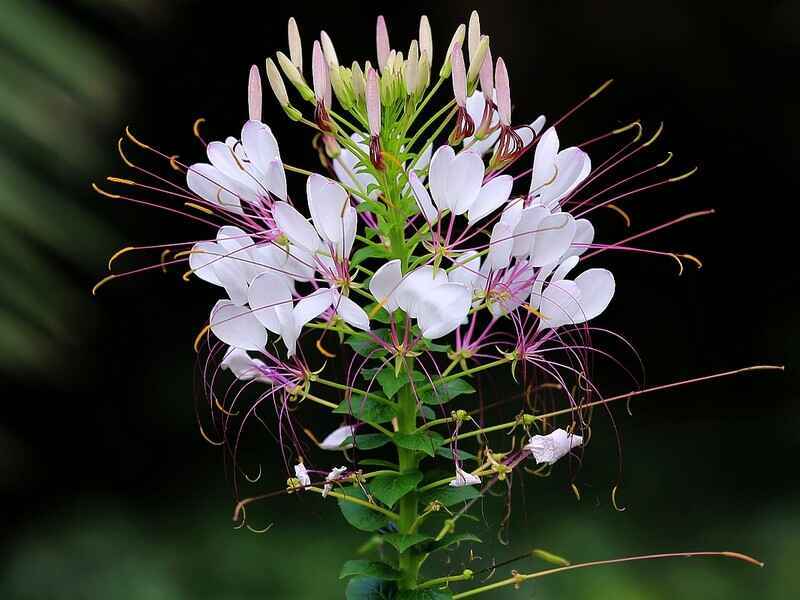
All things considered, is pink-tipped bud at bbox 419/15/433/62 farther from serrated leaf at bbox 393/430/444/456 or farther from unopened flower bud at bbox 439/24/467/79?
serrated leaf at bbox 393/430/444/456

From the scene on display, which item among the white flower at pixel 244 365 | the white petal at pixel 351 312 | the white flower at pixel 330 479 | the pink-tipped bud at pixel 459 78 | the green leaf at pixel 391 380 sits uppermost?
the pink-tipped bud at pixel 459 78

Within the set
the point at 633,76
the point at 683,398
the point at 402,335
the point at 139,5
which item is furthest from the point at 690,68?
the point at 402,335

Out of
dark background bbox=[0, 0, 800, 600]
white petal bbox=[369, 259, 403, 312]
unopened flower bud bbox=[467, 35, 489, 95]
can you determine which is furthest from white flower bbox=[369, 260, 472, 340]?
dark background bbox=[0, 0, 800, 600]

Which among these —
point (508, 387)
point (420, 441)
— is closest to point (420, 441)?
point (420, 441)

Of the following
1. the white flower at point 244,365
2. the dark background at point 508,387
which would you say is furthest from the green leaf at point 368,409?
the dark background at point 508,387

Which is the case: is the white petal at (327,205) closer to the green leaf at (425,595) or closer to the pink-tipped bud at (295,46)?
the pink-tipped bud at (295,46)

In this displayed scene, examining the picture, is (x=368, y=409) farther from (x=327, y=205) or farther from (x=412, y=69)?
(x=412, y=69)

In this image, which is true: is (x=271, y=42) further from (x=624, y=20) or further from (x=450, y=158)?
(x=450, y=158)
